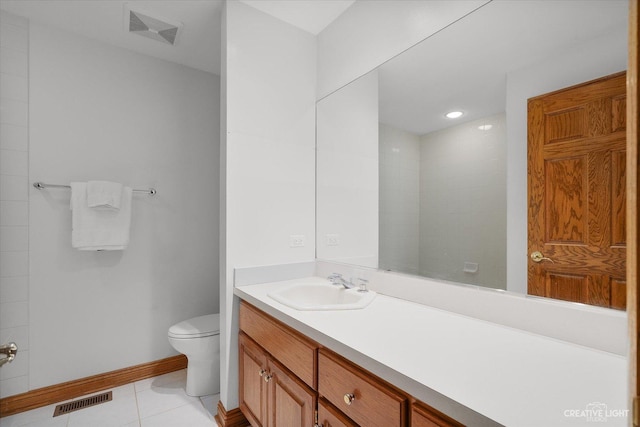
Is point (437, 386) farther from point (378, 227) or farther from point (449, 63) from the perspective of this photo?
point (449, 63)

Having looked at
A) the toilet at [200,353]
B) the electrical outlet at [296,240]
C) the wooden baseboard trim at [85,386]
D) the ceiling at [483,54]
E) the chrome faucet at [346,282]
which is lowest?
the wooden baseboard trim at [85,386]

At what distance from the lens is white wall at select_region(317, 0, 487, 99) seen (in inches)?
53.2

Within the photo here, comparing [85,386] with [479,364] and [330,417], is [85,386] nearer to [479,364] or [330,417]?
[330,417]

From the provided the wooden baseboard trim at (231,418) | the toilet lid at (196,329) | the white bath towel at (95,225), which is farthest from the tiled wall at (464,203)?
the white bath towel at (95,225)

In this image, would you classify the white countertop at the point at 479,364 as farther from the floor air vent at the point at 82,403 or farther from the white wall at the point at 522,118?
the floor air vent at the point at 82,403

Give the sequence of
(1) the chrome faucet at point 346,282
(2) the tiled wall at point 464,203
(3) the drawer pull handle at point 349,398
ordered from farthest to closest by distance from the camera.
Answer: (1) the chrome faucet at point 346,282 < (2) the tiled wall at point 464,203 < (3) the drawer pull handle at point 349,398

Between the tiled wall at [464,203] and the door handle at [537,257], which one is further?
the tiled wall at [464,203]

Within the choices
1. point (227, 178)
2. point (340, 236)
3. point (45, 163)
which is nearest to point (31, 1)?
point (45, 163)

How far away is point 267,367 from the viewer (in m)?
1.35

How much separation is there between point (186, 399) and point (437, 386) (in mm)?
1883

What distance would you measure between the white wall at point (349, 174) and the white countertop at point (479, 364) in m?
0.66

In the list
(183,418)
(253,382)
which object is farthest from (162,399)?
(253,382)

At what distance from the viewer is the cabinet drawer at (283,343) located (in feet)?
3.51

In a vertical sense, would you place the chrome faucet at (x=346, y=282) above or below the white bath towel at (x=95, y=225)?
below
